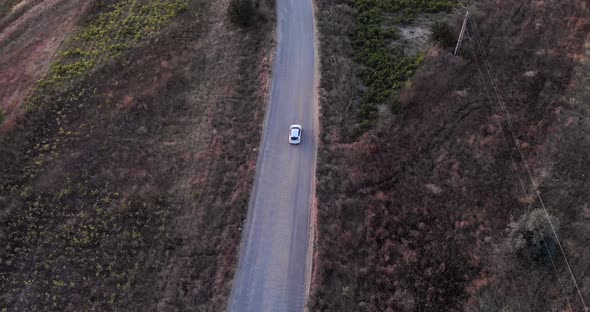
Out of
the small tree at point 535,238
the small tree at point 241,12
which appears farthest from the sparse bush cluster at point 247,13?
the small tree at point 535,238

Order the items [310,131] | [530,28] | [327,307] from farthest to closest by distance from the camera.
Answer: [530,28]
[310,131]
[327,307]

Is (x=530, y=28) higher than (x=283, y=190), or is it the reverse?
(x=530, y=28)

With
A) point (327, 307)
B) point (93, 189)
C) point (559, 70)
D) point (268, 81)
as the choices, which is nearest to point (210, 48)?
point (268, 81)

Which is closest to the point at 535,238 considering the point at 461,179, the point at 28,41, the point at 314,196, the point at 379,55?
the point at 461,179

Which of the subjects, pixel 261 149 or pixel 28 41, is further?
pixel 28 41

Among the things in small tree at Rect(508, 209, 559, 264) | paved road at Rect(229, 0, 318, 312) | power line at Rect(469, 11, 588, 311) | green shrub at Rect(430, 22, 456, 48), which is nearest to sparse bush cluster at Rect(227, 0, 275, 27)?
paved road at Rect(229, 0, 318, 312)

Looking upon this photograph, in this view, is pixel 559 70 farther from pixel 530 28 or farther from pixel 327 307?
pixel 327 307

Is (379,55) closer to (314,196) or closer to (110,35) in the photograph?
(314,196)
